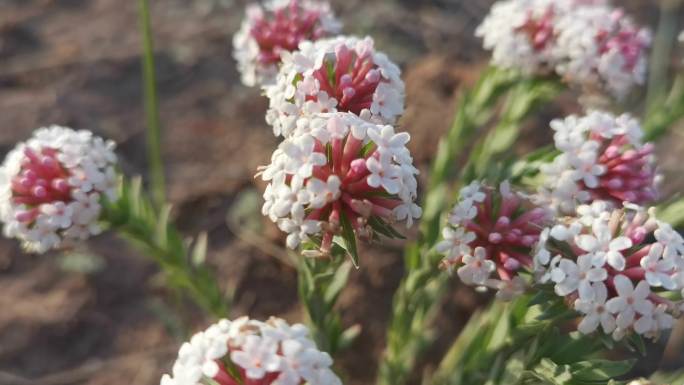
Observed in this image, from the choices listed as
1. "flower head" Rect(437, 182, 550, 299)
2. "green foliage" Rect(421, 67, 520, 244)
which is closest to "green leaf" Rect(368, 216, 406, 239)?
"flower head" Rect(437, 182, 550, 299)

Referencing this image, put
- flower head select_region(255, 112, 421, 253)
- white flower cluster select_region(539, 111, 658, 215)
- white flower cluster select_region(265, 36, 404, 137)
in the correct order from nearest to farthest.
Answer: flower head select_region(255, 112, 421, 253) < white flower cluster select_region(265, 36, 404, 137) < white flower cluster select_region(539, 111, 658, 215)

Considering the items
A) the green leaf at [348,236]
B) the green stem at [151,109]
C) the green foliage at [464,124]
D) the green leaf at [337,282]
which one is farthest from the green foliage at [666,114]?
the green stem at [151,109]

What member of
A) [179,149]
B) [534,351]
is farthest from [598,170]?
[179,149]

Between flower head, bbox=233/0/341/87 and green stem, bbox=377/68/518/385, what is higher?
flower head, bbox=233/0/341/87

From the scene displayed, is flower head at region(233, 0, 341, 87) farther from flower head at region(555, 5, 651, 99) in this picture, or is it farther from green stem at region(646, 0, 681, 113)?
green stem at region(646, 0, 681, 113)

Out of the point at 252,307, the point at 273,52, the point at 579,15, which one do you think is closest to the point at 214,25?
the point at 252,307

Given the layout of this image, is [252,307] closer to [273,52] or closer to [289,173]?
[273,52]

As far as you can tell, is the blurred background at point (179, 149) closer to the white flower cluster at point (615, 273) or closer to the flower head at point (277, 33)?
the flower head at point (277, 33)
